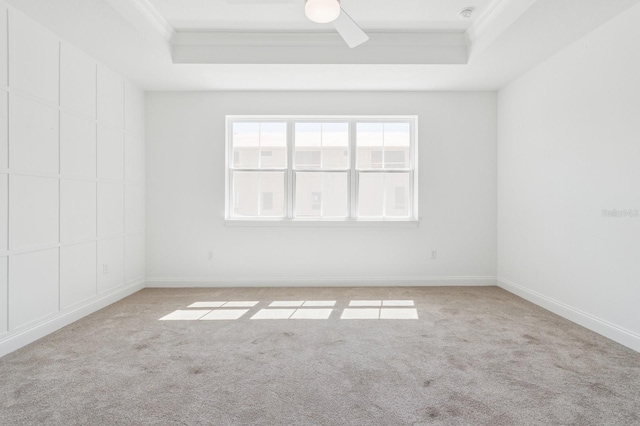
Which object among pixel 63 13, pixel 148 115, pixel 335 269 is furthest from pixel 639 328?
pixel 148 115

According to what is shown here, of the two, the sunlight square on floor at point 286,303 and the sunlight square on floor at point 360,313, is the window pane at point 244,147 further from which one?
the sunlight square on floor at point 360,313

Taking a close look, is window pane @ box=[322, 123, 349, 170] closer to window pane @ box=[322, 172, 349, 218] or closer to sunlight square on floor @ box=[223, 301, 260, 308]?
window pane @ box=[322, 172, 349, 218]

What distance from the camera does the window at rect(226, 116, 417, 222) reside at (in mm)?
4684

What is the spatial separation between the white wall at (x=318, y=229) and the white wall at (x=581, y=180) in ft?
1.60

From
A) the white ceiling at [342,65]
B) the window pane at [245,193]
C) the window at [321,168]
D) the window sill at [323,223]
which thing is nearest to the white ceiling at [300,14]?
the white ceiling at [342,65]

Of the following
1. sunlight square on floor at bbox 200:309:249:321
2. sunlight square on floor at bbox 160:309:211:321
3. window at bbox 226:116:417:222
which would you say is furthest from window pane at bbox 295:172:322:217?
sunlight square on floor at bbox 160:309:211:321

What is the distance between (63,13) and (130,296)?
117 inches

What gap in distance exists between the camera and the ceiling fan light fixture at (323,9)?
2203 mm

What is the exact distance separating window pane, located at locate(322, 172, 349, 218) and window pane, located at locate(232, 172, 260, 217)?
3.05 ft

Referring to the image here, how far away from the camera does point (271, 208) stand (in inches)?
185

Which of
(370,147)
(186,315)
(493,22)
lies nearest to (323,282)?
(186,315)

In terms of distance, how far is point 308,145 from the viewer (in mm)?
4703

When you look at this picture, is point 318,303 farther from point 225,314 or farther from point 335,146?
point 335,146

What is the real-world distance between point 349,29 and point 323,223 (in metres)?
2.51
